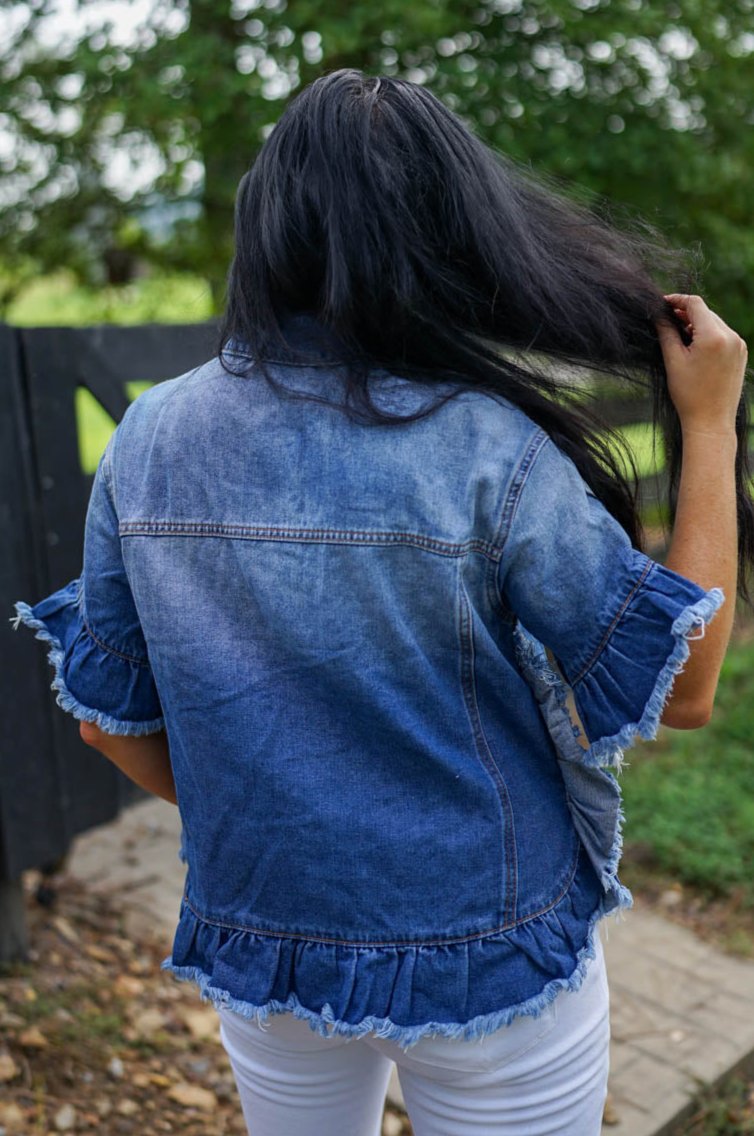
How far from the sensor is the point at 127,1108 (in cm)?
251

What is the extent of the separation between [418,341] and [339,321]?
0.29 ft

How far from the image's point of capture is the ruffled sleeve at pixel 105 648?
1399 mm

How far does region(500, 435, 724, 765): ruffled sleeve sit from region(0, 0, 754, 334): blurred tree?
303cm

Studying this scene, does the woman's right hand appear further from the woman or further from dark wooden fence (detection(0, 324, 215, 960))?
dark wooden fence (detection(0, 324, 215, 960))

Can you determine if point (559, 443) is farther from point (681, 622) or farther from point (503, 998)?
point (503, 998)

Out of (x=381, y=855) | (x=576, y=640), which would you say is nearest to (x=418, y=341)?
(x=576, y=640)

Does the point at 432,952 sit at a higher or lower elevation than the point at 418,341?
lower

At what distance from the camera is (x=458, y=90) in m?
4.09

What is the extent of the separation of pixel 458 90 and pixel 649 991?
3.12 meters

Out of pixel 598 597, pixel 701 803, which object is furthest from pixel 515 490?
pixel 701 803

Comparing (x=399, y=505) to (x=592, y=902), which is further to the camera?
(x=592, y=902)

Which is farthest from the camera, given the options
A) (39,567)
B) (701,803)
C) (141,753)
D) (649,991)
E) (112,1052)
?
(701,803)

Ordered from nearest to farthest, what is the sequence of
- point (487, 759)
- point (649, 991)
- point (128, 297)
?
point (487, 759)
point (649, 991)
point (128, 297)

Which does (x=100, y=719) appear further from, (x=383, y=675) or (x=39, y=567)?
(x=39, y=567)
